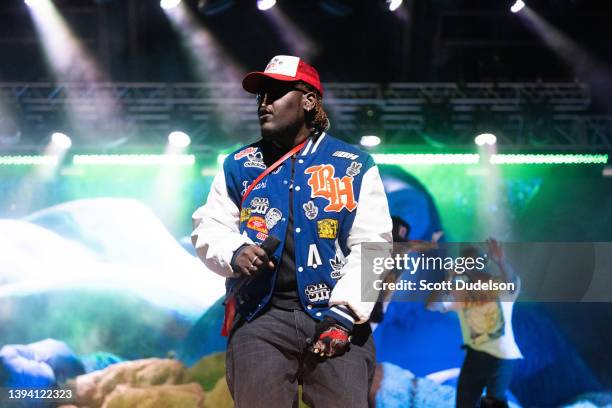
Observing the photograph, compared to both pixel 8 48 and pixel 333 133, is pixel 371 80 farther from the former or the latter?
pixel 8 48

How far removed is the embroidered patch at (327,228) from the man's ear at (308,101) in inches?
16.1

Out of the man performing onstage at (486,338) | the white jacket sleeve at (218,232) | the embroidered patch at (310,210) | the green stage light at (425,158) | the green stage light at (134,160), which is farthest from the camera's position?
the green stage light at (134,160)

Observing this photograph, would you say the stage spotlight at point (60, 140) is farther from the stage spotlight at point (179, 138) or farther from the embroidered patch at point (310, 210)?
the embroidered patch at point (310, 210)

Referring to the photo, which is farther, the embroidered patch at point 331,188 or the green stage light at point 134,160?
the green stage light at point 134,160

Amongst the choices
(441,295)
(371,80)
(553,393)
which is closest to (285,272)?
(441,295)

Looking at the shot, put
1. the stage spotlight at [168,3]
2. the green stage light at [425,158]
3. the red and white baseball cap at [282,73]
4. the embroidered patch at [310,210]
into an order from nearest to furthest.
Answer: the embroidered patch at [310,210] < the red and white baseball cap at [282,73] < the green stage light at [425,158] < the stage spotlight at [168,3]

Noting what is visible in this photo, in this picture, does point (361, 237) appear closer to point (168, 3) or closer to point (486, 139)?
point (486, 139)

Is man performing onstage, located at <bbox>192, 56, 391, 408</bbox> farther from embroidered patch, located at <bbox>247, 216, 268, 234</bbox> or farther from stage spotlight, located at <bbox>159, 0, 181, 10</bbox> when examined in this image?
stage spotlight, located at <bbox>159, 0, 181, 10</bbox>

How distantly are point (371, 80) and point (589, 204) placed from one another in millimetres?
2584

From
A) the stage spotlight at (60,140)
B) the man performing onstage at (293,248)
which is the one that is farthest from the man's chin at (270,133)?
the stage spotlight at (60,140)

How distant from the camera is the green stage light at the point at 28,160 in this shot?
21.9 feet

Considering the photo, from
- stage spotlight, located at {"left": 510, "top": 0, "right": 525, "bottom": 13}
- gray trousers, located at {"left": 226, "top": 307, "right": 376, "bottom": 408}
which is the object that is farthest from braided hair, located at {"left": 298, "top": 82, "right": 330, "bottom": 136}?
stage spotlight, located at {"left": 510, "top": 0, "right": 525, "bottom": 13}

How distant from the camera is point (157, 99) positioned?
6.91 meters

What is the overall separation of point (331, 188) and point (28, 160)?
482cm
